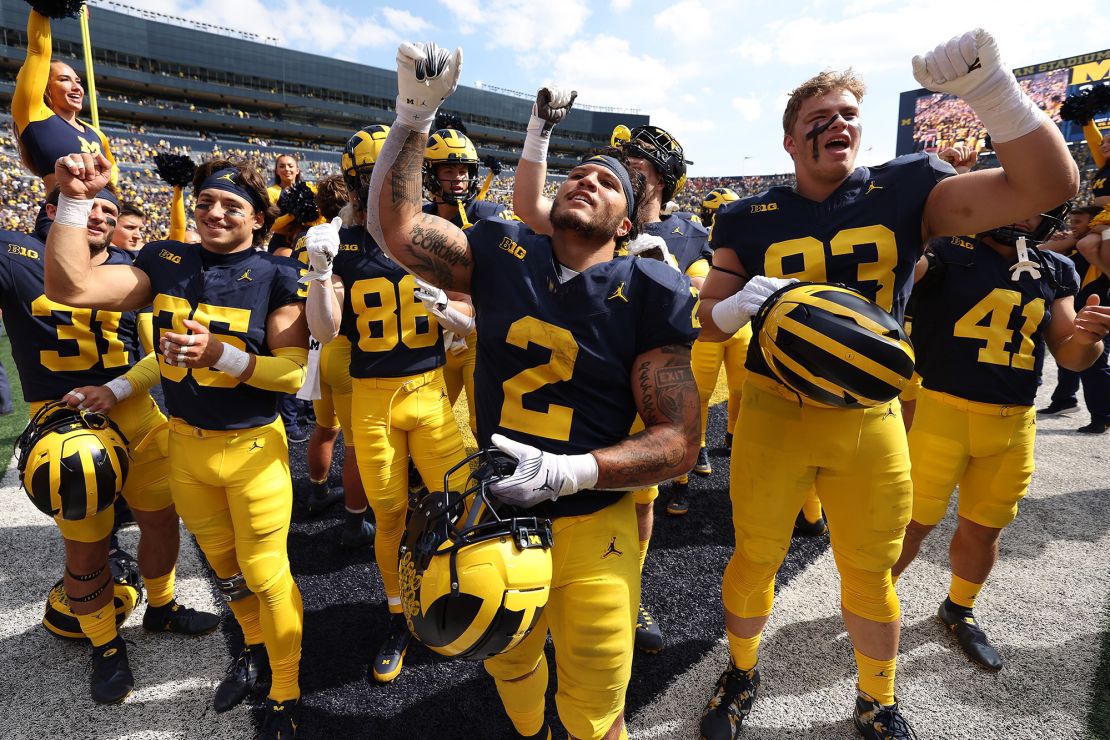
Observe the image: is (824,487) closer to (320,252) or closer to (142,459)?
(320,252)

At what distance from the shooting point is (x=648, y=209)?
365 cm

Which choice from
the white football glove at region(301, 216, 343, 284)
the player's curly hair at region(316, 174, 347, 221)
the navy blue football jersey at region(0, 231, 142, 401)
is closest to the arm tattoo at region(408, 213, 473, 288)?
the white football glove at region(301, 216, 343, 284)

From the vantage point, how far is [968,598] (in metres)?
3.01

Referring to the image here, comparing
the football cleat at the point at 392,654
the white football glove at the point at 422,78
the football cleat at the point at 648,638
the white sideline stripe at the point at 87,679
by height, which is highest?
the white football glove at the point at 422,78

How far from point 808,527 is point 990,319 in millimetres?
1909

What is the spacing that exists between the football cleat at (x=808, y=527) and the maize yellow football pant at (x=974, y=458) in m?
1.13

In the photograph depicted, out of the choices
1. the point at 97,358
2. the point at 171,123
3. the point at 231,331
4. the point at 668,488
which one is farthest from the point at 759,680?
the point at 171,123

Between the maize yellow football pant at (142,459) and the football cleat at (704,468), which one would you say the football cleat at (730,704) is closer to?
the football cleat at (704,468)

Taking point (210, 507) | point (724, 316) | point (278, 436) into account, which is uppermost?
point (724, 316)

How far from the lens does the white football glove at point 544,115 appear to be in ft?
8.94

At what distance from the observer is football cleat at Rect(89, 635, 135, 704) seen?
105 inches

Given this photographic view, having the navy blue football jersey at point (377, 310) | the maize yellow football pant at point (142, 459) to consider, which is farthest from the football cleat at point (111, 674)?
the navy blue football jersey at point (377, 310)

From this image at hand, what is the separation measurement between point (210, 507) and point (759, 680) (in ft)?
8.99

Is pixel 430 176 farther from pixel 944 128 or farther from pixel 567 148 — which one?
pixel 567 148
